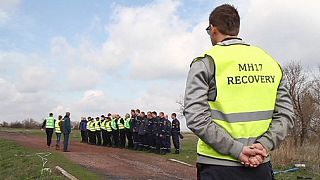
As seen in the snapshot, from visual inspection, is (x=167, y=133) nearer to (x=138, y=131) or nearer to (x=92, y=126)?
(x=138, y=131)

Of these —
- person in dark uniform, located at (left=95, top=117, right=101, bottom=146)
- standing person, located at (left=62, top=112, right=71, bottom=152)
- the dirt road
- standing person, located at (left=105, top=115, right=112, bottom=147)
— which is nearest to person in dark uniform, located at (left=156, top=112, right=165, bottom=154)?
the dirt road

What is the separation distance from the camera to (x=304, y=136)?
25.4 m

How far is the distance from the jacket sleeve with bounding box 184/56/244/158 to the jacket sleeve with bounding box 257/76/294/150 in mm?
213

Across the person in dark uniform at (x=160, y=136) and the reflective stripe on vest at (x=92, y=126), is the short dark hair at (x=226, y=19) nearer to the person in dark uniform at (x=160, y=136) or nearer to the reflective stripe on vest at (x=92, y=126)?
the person in dark uniform at (x=160, y=136)

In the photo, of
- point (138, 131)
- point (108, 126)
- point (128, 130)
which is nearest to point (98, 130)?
point (108, 126)

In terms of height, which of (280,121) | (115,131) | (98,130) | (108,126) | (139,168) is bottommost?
(139,168)

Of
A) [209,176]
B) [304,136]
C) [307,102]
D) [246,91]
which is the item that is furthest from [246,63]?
[307,102]

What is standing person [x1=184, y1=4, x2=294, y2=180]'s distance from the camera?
2.73 metres

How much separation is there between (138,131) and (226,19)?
2098 centimetres

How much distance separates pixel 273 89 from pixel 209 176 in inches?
28.0

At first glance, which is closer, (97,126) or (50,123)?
(50,123)

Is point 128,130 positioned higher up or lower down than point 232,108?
higher up

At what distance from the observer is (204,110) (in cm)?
276

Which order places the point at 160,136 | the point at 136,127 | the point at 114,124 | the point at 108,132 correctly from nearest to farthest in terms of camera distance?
the point at 160,136 < the point at 136,127 < the point at 114,124 < the point at 108,132
